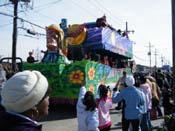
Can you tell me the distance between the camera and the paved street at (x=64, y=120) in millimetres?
11935

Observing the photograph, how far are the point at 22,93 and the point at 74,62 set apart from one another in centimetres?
1255

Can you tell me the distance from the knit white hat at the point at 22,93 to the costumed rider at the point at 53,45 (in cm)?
1255

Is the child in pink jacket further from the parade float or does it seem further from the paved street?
the parade float

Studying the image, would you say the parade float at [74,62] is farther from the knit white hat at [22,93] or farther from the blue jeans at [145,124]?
the knit white hat at [22,93]

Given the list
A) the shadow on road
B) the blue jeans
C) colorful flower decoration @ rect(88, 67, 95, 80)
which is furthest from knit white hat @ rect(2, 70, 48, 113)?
colorful flower decoration @ rect(88, 67, 95, 80)

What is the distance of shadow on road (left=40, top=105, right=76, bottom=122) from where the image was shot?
1397cm

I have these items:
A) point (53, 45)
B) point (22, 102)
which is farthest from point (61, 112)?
point (22, 102)

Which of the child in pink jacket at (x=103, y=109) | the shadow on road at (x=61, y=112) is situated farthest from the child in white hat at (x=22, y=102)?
the shadow on road at (x=61, y=112)

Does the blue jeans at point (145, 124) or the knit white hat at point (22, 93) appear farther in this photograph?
the blue jeans at point (145, 124)

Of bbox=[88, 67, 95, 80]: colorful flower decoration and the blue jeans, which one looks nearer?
the blue jeans

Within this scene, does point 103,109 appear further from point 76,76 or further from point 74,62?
point 74,62

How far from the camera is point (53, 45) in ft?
Result: 50.4

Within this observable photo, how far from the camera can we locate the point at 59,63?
47.6 feet

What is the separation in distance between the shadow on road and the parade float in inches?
19.7
